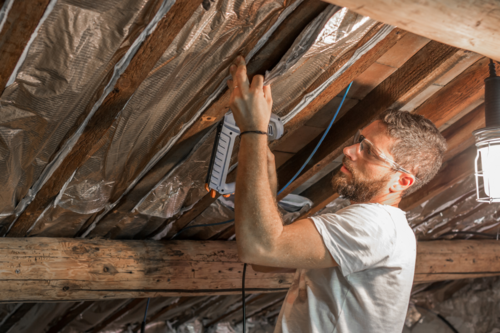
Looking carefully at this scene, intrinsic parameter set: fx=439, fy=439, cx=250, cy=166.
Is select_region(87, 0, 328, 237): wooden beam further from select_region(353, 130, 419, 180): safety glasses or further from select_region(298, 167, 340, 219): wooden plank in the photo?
select_region(298, 167, 340, 219): wooden plank

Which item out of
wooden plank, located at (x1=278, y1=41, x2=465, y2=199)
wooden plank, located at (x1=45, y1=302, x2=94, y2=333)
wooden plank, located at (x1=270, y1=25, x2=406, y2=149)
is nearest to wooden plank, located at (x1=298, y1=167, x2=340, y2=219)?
wooden plank, located at (x1=278, y1=41, x2=465, y2=199)

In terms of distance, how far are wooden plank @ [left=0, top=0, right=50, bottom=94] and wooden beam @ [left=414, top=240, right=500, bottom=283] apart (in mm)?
2718

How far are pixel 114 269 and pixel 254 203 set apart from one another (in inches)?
48.1

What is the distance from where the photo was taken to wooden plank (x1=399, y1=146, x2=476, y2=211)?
8.41 ft

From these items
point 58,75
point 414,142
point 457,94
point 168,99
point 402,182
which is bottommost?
point 58,75

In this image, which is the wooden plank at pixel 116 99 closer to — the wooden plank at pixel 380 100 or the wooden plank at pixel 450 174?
the wooden plank at pixel 380 100

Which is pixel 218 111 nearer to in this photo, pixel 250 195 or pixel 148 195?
pixel 250 195

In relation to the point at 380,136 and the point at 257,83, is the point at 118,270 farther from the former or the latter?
the point at 380,136

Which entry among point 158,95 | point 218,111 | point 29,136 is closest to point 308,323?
point 218,111

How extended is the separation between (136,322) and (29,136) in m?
2.41

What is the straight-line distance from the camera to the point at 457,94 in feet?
6.42

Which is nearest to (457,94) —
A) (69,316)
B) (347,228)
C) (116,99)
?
(347,228)

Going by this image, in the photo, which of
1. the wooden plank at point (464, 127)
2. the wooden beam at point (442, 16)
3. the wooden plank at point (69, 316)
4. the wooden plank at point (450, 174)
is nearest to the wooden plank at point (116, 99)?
the wooden beam at point (442, 16)

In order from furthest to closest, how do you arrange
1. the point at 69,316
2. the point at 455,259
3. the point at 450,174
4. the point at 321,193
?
1. the point at 455,259
2. the point at 69,316
3. the point at 450,174
4. the point at 321,193
